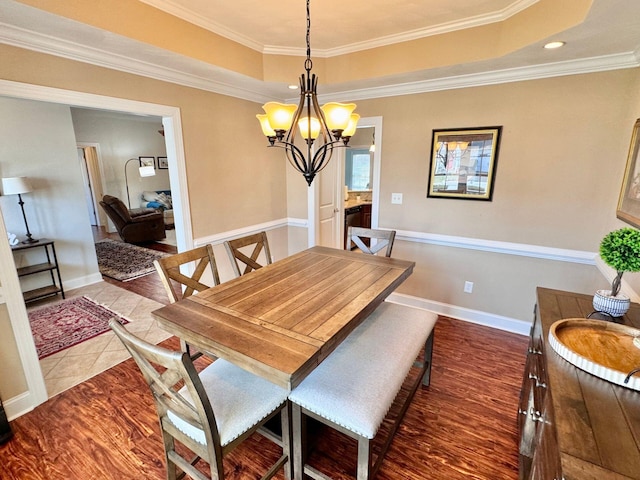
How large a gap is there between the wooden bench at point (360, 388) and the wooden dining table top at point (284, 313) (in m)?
0.24

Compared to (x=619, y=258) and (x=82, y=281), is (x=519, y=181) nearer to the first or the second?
(x=619, y=258)

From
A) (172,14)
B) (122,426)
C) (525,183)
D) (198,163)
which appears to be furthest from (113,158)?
(525,183)

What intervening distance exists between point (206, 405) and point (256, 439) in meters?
0.95

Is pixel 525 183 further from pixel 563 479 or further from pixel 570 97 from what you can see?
pixel 563 479

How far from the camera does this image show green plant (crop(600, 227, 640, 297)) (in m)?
1.30

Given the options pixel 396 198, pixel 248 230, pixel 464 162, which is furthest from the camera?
pixel 248 230

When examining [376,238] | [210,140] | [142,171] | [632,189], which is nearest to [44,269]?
[210,140]

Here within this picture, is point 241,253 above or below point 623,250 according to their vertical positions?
below

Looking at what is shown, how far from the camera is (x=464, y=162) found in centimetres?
288

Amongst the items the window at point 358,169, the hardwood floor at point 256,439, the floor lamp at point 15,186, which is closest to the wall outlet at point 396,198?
the hardwood floor at point 256,439

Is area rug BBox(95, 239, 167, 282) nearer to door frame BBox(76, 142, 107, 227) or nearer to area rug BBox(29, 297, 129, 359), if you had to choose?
area rug BBox(29, 297, 129, 359)

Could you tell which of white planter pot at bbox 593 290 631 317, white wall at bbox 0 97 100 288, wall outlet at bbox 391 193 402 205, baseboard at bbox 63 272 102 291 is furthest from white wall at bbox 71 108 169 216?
white planter pot at bbox 593 290 631 317

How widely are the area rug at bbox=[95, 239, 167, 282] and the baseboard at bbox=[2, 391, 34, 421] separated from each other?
2.43 m

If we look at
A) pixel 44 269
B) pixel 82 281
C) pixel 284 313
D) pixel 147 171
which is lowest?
pixel 82 281
